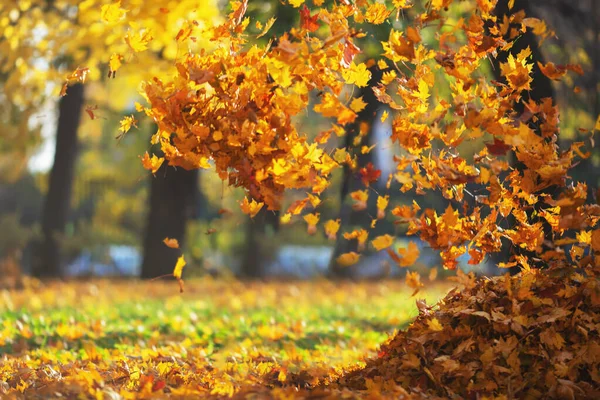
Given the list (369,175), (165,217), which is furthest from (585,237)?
(165,217)

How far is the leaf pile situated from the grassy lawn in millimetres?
638

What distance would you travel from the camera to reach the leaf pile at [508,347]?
13.4 feet

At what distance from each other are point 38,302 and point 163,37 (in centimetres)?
348

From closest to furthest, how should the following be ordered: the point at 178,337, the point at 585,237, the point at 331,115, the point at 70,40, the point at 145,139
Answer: the point at 331,115
the point at 585,237
the point at 178,337
the point at 70,40
the point at 145,139

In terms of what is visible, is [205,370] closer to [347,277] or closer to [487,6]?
[487,6]

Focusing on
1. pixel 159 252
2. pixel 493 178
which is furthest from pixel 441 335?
pixel 159 252

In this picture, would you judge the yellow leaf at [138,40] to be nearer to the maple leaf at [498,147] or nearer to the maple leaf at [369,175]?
the maple leaf at [369,175]

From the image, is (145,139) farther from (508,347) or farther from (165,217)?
(508,347)

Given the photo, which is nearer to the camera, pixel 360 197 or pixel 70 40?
pixel 360 197

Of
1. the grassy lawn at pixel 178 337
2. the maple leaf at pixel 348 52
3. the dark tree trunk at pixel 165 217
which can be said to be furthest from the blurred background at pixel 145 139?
the grassy lawn at pixel 178 337

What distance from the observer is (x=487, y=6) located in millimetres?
4406

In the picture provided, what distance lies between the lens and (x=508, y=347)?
420 cm

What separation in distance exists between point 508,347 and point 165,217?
9806 mm

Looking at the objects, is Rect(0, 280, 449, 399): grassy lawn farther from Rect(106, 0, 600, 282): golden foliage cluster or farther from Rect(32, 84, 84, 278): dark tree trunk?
Rect(32, 84, 84, 278): dark tree trunk
